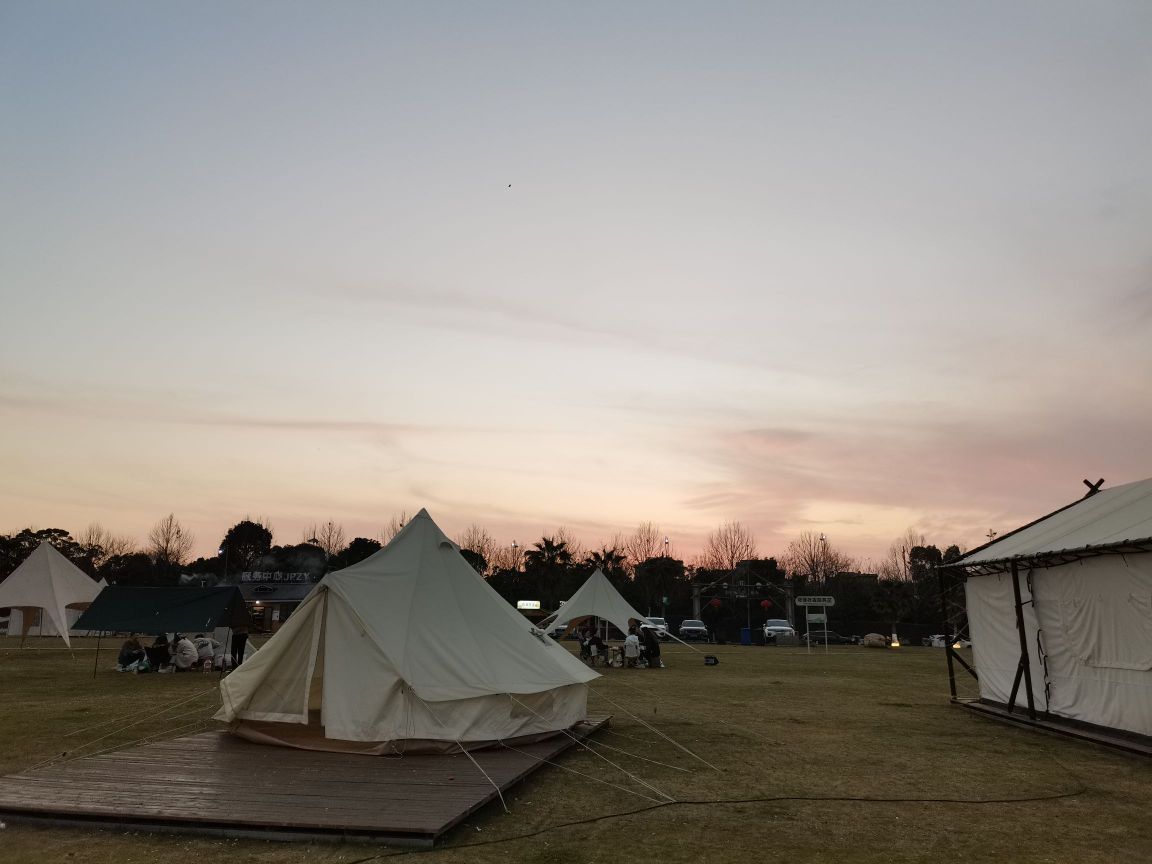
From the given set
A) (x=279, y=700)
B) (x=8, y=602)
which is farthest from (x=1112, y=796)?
(x=8, y=602)

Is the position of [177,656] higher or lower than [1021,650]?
lower

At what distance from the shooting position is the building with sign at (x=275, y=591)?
5964 centimetres

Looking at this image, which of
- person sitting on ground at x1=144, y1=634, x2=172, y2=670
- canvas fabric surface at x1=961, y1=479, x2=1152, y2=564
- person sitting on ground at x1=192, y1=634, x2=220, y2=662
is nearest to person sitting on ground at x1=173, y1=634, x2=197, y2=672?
person sitting on ground at x1=192, y1=634, x2=220, y2=662

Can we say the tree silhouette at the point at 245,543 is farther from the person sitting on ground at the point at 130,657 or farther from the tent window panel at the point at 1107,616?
the tent window panel at the point at 1107,616

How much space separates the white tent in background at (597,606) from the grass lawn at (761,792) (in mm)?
12544

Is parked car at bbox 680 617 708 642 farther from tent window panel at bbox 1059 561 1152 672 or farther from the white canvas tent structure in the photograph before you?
tent window panel at bbox 1059 561 1152 672

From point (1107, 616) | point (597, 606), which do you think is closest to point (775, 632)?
point (597, 606)

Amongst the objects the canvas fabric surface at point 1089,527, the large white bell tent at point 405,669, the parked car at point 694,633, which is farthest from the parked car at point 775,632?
the large white bell tent at point 405,669

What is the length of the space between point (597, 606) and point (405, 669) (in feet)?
66.5

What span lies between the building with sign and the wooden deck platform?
51.2m

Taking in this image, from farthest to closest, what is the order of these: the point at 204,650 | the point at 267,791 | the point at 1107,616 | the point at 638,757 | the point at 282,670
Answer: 1. the point at 204,650
2. the point at 1107,616
3. the point at 282,670
4. the point at 638,757
5. the point at 267,791

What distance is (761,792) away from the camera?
7875mm

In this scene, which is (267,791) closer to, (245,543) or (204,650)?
(204,650)

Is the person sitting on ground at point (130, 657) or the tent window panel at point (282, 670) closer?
the tent window panel at point (282, 670)
